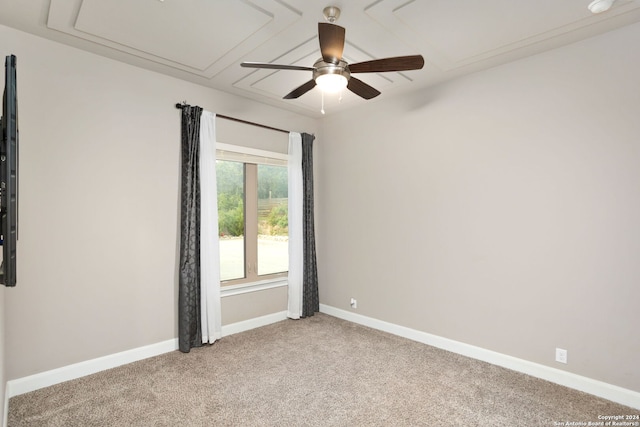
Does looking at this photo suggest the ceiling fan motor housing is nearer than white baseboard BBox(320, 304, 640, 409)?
Yes

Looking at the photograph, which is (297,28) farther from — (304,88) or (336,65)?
(336,65)

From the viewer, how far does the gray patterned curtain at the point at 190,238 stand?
10.8 feet

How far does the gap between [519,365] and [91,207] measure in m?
3.97

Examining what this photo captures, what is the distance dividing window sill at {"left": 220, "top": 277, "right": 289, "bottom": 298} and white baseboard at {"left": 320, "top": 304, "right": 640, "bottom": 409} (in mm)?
1090

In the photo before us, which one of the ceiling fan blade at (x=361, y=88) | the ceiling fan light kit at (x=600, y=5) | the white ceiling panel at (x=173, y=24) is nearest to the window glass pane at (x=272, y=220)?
the white ceiling panel at (x=173, y=24)

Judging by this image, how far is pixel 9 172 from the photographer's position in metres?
1.23

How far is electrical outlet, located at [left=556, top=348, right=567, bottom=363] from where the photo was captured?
2.69m

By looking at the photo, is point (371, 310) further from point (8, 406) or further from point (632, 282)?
point (8, 406)

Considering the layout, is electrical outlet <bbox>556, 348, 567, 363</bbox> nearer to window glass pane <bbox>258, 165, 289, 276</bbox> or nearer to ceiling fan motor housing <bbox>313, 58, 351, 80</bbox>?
ceiling fan motor housing <bbox>313, 58, 351, 80</bbox>

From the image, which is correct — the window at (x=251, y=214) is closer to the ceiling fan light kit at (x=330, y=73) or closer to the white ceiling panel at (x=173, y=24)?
the white ceiling panel at (x=173, y=24)

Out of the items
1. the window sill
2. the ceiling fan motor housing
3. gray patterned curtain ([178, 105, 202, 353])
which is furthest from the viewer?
the window sill

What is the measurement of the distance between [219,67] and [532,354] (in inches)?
150

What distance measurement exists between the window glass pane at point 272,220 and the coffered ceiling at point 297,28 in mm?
1452

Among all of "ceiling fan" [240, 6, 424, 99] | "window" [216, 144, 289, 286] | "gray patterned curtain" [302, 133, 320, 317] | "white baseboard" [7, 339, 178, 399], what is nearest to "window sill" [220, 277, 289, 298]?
"window" [216, 144, 289, 286]
